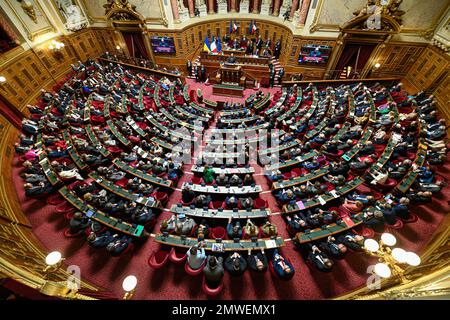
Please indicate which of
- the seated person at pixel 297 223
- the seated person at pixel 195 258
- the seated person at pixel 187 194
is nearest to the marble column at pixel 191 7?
the seated person at pixel 187 194

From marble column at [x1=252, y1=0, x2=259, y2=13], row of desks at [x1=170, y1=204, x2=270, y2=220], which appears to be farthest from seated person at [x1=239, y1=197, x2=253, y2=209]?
marble column at [x1=252, y1=0, x2=259, y2=13]

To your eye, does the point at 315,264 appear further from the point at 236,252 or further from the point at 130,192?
the point at 130,192

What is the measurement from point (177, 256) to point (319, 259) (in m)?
4.86

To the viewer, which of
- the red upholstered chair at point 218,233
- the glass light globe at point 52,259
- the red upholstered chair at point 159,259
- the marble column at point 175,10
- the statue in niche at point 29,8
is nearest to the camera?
the glass light globe at point 52,259

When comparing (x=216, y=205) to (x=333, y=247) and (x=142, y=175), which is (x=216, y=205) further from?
(x=333, y=247)

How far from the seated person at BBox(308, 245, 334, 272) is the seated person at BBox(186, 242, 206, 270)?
3682mm

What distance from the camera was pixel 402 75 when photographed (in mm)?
16719

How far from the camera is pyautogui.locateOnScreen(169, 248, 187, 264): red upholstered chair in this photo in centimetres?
649

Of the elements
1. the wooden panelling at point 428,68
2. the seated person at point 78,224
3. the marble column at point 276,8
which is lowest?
the seated person at point 78,224

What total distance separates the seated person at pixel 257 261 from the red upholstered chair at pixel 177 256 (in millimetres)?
2261

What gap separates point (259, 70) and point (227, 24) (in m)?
8.03

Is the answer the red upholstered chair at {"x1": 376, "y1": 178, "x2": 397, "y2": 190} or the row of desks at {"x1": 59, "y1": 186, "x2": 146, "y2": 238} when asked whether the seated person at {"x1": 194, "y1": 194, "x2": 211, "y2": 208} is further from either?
the red upholstered chair at {"x1": 376, "y1": 178, "x2": 397, "y2": 190}

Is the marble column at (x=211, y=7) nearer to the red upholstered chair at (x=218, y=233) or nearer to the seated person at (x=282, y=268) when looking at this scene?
the red upholstered chair at (x=218, y=233)

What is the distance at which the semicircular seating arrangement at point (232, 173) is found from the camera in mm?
6867
